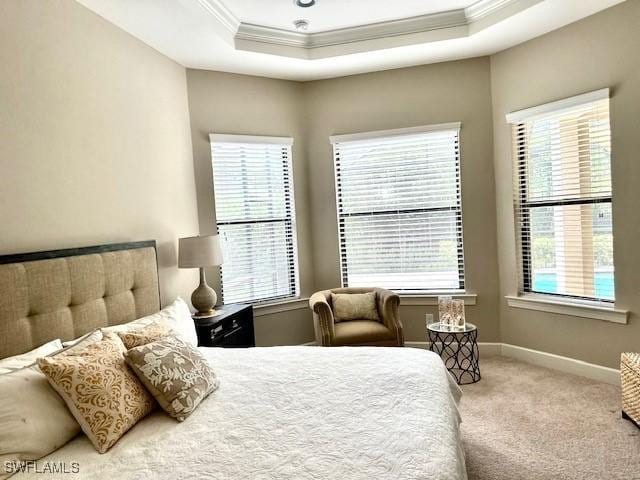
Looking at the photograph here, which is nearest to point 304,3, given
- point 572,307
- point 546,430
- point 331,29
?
point 331,29

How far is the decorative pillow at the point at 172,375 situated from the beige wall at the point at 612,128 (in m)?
3.05

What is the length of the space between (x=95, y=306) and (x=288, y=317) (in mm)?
2205

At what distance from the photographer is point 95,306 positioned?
8.16ft

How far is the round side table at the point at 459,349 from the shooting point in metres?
3.63

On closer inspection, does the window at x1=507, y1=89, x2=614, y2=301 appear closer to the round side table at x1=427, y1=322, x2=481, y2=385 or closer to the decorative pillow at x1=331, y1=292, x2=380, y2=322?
the round side table at x1=427, y1=322, x2=481, y2=385

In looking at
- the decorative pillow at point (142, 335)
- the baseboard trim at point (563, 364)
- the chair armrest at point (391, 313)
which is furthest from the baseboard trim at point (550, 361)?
the decorative pillow at point (142, 335)

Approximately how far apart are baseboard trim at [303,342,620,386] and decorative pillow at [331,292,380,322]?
0.70 metres

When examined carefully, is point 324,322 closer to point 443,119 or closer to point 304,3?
point 443,119

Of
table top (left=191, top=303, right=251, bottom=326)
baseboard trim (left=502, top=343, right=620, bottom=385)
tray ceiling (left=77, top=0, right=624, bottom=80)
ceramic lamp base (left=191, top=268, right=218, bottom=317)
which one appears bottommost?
baseboard trim (left=502, top=343, right=620, bottom=385)

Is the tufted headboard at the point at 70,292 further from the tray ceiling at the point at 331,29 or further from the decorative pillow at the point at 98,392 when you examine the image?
the tray ceiling at the point at 331,29

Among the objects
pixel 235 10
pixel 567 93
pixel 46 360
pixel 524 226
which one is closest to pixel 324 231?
pixel 524 226

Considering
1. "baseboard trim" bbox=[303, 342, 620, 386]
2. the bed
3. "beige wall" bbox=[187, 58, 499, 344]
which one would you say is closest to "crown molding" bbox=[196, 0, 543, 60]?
"beige wall" bbox=[187, 58, 499, 344]

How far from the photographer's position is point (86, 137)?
2.71m

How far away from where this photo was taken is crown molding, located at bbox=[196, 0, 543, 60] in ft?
11.0
